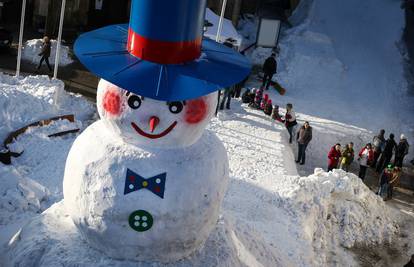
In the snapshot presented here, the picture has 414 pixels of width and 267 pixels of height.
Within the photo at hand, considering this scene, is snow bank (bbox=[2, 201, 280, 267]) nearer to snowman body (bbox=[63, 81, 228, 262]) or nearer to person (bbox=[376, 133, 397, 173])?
snowman body (bbox=[63, 81, 228, 262])

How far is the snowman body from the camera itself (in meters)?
6.05

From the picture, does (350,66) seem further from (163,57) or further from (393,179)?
(163,57)

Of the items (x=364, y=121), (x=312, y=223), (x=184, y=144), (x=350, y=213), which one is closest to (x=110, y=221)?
(x=184, y=144)

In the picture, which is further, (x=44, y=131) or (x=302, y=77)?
(x=302, y=77)

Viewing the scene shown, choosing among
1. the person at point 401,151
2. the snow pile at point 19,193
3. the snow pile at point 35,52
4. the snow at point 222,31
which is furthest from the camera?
the snow pile at point 35,52

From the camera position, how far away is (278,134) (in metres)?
14.0

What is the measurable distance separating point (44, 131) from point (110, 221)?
5758 mm

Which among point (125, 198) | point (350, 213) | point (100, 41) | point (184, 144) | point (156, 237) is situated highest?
point (100, 41)

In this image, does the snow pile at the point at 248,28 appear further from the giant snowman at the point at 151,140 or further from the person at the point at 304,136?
the giant snowman at the point at 151,140

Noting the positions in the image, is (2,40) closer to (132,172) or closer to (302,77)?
(302,77)

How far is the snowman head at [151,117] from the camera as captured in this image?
5.96 meters

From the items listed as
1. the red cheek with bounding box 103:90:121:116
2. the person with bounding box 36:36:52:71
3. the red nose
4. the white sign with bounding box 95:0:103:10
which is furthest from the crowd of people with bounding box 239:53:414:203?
the white sign with bounding box 95:0:103:10

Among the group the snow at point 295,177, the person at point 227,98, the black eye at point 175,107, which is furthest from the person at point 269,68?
the black eye at point 175,107

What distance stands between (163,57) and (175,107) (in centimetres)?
50
